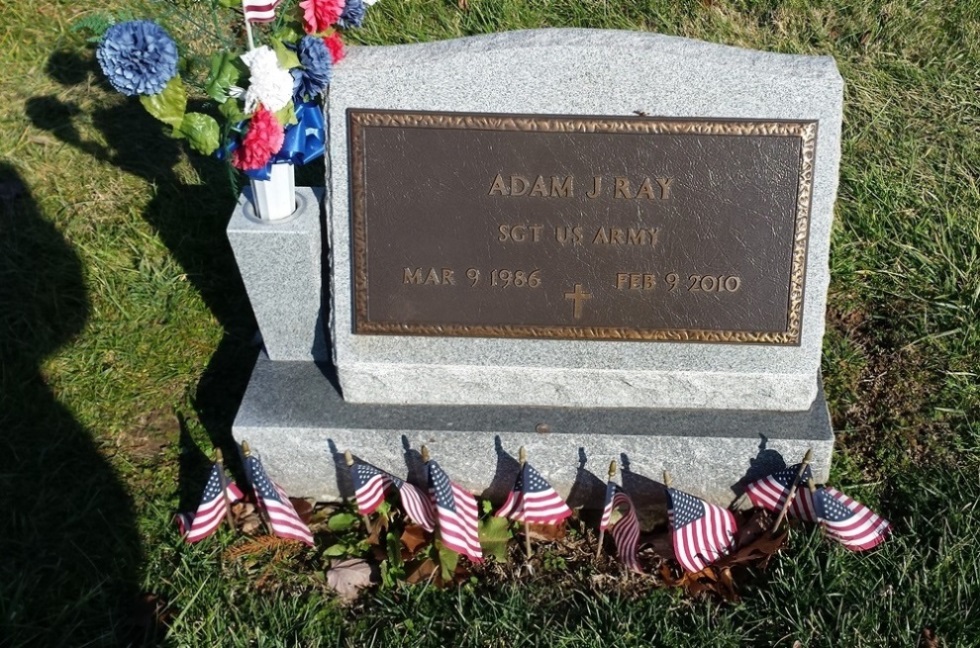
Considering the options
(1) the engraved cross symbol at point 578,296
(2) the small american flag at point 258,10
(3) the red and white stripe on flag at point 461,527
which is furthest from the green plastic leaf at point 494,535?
(2) the small american flag at point 258,10

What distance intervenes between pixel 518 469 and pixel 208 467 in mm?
1313

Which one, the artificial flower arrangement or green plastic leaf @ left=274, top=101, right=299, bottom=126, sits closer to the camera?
the artificial flower arrangement

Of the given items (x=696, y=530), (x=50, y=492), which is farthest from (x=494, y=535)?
(x=50, y=492)

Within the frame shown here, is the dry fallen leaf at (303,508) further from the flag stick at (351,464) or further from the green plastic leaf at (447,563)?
the green plastic leaf at (447,563)

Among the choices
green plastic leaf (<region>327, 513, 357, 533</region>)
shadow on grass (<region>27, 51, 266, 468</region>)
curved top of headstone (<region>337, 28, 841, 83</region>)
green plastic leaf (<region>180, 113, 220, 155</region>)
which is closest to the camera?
curved top of headstone (<region>337, 28, 841, 83</region>)

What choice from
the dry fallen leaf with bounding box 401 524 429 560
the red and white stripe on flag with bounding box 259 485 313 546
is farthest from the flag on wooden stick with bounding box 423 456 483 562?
the red and white stripe on flag with bounding box 259 485 313 546

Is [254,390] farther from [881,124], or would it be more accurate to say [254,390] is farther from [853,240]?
[881,124]

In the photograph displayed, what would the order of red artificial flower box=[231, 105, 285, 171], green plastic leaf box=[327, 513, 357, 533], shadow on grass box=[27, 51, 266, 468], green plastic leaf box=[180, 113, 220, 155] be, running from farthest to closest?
1. shadow on grass box=[27, 51, 266, 468]
2. green plastic leaf box=[327, 513, 357, 533]
3. green plastic leaf box=[180, 113, 220, 155]
4. red artificial flower box=[231, 105, 285, 171]

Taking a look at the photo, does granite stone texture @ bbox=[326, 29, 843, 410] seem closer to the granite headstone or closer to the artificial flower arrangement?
the granite headstone

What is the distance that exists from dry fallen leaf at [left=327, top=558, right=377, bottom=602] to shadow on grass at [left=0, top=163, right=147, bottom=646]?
651 mm

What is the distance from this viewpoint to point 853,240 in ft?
16.9

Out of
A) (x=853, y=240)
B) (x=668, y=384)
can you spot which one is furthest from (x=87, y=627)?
(x=853, y=240)

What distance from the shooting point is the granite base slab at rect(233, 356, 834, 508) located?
12.6ft

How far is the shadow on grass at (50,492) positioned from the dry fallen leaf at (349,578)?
2.13ft
